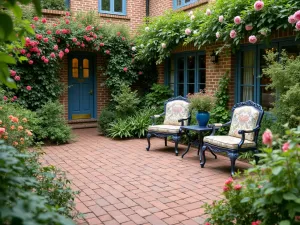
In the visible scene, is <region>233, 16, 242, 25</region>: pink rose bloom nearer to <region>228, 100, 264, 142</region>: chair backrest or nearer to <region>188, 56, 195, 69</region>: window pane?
<region>228, 100, 264, 142</region>: chair backrest

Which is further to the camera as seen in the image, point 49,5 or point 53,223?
point 49,5

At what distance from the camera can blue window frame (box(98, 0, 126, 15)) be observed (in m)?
10.5

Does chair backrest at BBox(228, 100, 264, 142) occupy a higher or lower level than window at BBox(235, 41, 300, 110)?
lower

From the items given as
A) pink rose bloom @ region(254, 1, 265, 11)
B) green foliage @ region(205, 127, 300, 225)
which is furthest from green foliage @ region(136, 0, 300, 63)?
green foliage @ region(205, 127, 300, 225)

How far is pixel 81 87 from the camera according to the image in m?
10.1

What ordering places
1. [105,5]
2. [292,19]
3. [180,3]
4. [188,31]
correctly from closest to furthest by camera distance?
[292,19] → [188,31] → [180,3] → [105,5]

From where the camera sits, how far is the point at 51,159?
610 centimetres

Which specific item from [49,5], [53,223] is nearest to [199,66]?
[49,5]

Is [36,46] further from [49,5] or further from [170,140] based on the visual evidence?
[170,140]

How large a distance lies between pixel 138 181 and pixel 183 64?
4.78 m

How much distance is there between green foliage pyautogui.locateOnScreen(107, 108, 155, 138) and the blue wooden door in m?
1.91

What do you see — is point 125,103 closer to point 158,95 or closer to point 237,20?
point 158,95

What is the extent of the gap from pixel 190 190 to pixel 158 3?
794cm

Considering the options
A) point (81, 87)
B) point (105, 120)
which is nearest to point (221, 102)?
point (105, 120)
